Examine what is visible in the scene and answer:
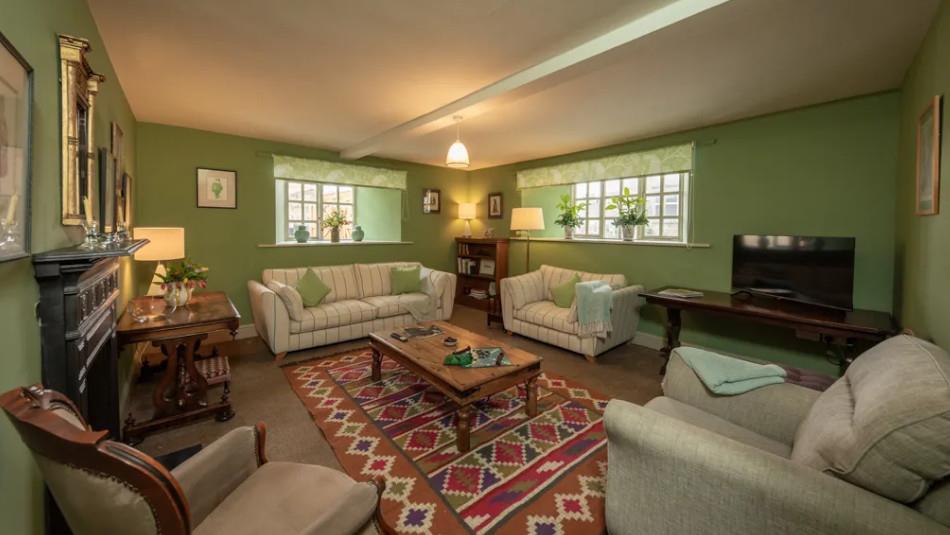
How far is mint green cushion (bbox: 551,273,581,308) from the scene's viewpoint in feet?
13.9

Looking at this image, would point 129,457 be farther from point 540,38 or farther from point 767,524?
point 540,38

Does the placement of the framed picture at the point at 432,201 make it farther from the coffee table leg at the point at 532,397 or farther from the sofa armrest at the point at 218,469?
the sofa armrest at the point at 218,469

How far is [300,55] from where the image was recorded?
2.37 m

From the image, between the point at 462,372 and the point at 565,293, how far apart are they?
2221 mm

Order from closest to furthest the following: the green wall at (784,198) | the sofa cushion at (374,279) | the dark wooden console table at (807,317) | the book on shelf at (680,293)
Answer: the dark wooden console table at (807,317) → the green wall at (784,198) → the book on shelf at (680,293) → the sofa cushion at (374,279)

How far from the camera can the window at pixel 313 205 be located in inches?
193

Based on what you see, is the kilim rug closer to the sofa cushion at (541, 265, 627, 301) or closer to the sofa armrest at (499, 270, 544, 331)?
the sofa armrest at (499, 270, 544, 331)

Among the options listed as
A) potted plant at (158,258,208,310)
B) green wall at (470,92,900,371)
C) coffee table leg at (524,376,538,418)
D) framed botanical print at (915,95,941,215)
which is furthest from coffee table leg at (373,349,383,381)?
framed botanical print at (915,95,941,215)

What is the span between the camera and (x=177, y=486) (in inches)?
33.3

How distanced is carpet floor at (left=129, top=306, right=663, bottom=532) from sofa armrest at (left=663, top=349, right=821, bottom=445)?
101 centimetres

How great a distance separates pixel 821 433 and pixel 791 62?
2.35 metres

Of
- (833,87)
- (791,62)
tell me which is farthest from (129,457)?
(833,87)

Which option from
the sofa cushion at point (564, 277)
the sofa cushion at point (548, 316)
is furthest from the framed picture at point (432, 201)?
the sofa cushion at point (548, 316)

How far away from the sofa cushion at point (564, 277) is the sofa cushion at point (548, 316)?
251 millimetres
